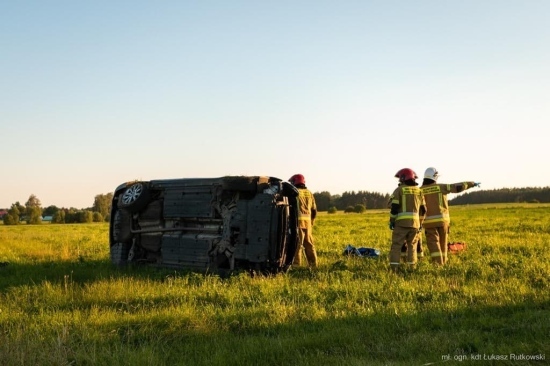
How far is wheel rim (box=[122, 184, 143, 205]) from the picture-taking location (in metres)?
11.5

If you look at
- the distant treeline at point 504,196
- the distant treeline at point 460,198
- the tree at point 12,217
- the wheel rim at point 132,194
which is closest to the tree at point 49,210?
the tree at point 12,217

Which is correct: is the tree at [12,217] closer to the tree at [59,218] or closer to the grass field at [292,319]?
the tree at [59,218]

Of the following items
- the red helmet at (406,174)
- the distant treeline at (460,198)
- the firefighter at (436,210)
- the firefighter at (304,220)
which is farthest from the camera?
the distant treeline at (460,198)

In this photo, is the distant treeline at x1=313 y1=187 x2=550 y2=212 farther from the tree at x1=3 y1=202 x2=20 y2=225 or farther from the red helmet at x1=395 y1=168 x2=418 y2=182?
the red helmet at x1=395 y1=168 x2=418 y2=182

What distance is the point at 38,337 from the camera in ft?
17.4

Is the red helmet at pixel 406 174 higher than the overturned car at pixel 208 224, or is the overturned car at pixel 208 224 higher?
the red helmet at pixel 406 174

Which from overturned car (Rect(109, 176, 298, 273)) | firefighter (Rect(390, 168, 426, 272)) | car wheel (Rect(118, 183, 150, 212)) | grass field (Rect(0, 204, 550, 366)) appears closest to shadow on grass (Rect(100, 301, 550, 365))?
grass field (Rect(0, 204, 550, 366))

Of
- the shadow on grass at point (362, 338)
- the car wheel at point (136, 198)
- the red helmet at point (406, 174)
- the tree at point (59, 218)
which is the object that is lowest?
the shadow on grass at point (362, 338)

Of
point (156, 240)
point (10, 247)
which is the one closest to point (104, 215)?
point (10, 247)

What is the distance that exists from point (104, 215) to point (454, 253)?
64940 mm

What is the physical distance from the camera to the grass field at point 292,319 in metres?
4.73

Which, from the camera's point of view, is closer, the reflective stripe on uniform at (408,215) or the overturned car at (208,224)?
the overturned car at (208,224)

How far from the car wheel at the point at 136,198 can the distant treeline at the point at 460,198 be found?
6847 cm

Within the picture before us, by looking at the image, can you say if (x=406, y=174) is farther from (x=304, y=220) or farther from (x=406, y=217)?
(x=304, y=220)
